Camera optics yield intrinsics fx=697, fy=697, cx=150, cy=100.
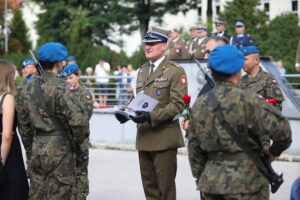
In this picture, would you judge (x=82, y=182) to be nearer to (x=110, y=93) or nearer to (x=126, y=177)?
(x=126, y=177)

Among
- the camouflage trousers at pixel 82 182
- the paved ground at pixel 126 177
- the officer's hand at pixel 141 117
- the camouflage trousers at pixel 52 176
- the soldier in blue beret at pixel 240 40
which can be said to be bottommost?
the paved ground at pixel 126 177

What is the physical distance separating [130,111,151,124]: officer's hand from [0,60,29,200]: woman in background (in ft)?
3.73

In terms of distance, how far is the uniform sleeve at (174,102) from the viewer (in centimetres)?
684

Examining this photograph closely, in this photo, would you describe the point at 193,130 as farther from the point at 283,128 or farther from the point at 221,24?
the point at 221,24

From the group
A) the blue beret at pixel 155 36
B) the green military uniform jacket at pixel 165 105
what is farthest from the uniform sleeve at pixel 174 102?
the blue beret at pixel 155 36

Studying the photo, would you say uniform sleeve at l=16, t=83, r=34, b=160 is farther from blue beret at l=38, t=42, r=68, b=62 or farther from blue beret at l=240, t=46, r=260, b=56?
blue beret at l=240, t=46, r=260, b=56

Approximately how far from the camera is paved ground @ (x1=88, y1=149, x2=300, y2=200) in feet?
31.1

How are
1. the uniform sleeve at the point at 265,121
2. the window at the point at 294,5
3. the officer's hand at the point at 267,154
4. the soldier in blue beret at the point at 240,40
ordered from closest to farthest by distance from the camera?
the uniform sleeve at the point at 265,121 → the officer's hand at the point at 267,154 → the soldier in blue beret at the point at 240,40 → the window at the point at 294,5

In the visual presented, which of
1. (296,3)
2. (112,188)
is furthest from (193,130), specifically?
(296,3)

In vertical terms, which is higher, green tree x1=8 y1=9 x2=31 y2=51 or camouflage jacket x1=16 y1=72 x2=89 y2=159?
green tree x1=8 y1=9 x2=31 y2=51

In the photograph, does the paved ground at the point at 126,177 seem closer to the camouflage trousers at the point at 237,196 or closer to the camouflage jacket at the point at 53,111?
the camouflage jacket at the point at 53,111

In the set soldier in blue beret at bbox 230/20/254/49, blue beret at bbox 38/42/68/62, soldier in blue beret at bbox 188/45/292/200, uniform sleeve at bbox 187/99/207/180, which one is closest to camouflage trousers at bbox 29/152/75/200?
blue beret at bbox 38/42/68/62

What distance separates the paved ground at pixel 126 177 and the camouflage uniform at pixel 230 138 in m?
4.22

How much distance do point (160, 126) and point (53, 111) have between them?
4.71 feet
